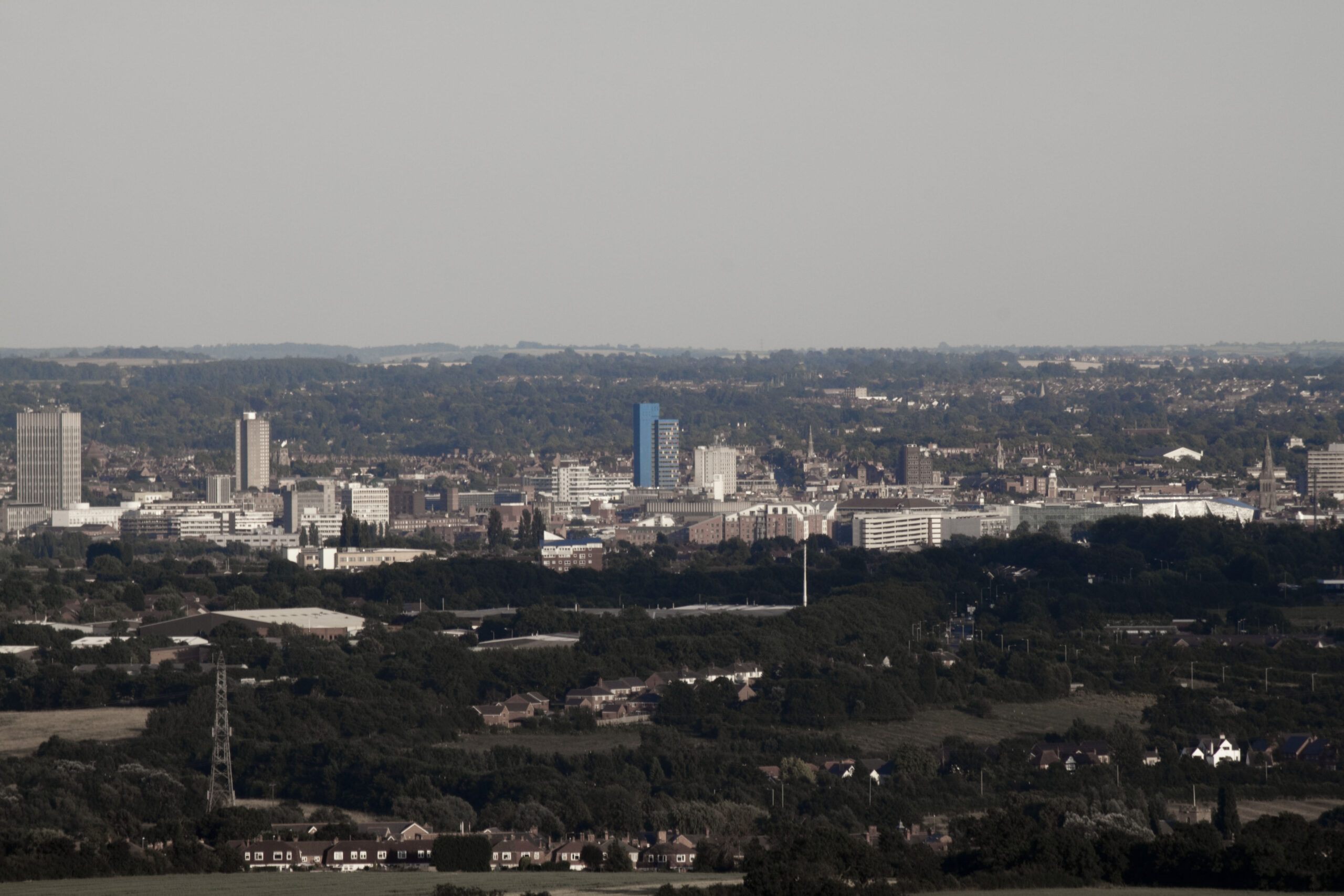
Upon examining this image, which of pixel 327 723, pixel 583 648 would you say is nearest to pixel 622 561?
A: pixel 583 648

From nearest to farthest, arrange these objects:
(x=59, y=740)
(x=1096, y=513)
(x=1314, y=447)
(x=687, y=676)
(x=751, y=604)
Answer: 1. (x=59, y=740)
2. (x=687, y=676)
3. (x=751, y=604)
4. (x=1096, y=513)
5. (x=1314, y=447)

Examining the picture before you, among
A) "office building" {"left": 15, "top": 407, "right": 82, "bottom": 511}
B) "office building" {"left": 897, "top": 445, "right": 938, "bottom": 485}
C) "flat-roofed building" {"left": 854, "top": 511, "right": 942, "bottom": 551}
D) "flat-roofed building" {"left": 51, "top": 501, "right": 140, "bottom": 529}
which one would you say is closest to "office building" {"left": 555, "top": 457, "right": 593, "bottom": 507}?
"office building" {"left": 897, "top": 445, "right": 938, "bottom": 485}

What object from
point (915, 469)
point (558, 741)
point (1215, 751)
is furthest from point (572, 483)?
point (1215, 751)

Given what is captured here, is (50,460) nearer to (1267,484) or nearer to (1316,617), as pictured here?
(1267,484)

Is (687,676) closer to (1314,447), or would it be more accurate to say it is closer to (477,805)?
(477,805)

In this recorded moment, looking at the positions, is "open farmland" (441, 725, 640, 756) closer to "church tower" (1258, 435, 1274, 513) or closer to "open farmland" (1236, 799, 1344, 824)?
"open farmland" (1236, 799, 1344, 824)
